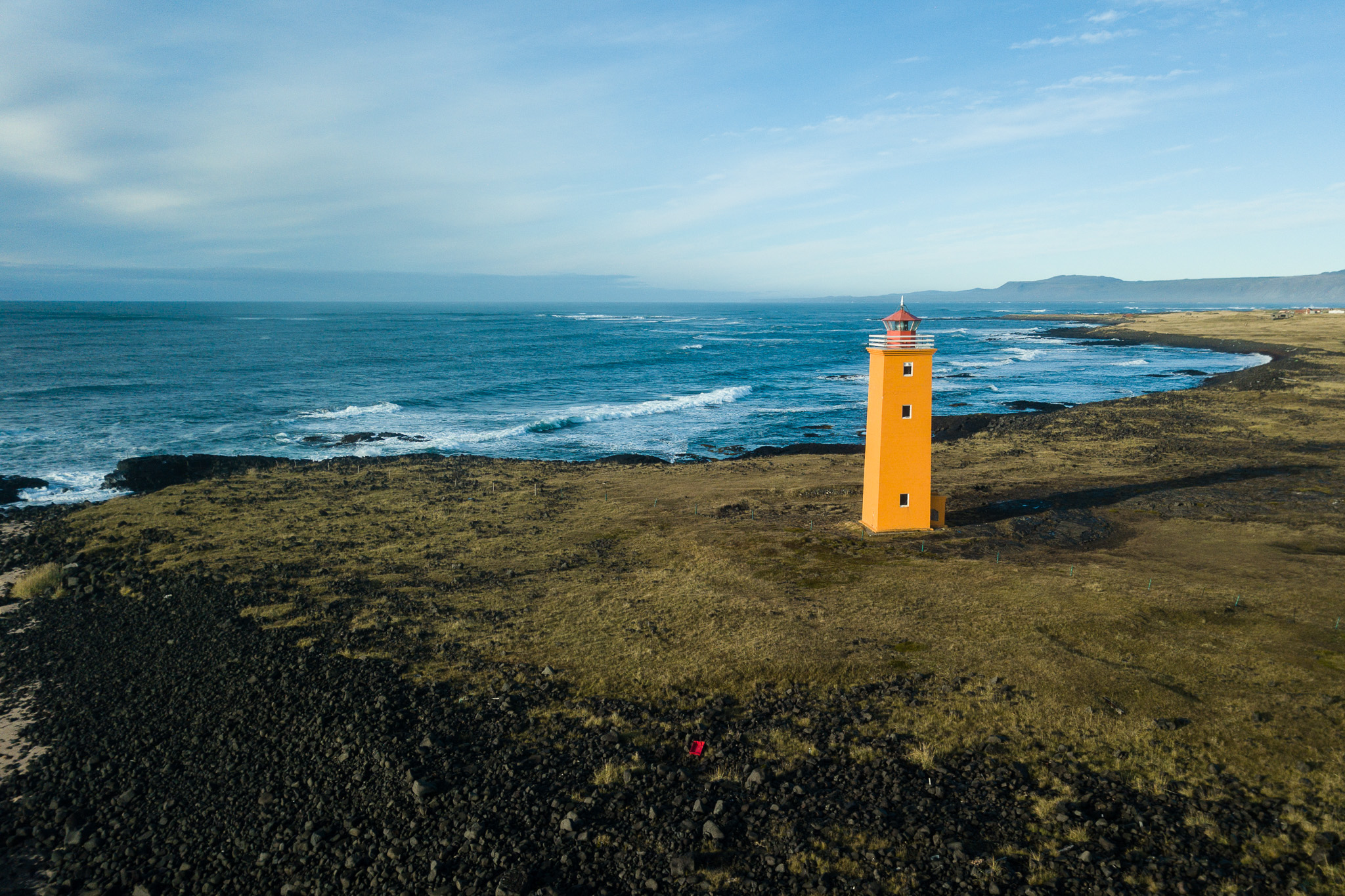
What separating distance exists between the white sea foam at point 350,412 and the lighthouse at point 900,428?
1678 inches

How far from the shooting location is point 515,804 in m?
10.3

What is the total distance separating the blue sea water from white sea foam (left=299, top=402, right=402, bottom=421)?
295 millimetres

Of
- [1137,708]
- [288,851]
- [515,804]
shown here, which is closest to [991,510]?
[1137,708]

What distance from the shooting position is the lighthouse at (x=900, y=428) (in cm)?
2100

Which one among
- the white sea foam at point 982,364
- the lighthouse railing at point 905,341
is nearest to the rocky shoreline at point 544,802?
the lighthouse railing at point 905,341

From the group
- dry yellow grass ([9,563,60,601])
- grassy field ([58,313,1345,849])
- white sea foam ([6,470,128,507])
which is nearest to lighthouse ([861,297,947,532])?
grassy field ([58,313,1345,849])

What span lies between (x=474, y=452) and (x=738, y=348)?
7603cm

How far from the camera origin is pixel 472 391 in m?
65.8

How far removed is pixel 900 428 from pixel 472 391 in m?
51.7

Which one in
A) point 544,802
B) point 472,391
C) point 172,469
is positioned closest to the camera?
point 544,802

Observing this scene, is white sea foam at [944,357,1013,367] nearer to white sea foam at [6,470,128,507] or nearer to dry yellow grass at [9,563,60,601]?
white sea foam at [6,470,128,507]

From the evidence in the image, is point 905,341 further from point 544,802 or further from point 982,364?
point 982,364

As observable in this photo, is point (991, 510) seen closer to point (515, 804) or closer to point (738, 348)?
point (515, 804)

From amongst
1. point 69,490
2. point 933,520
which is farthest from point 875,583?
point 69,490
